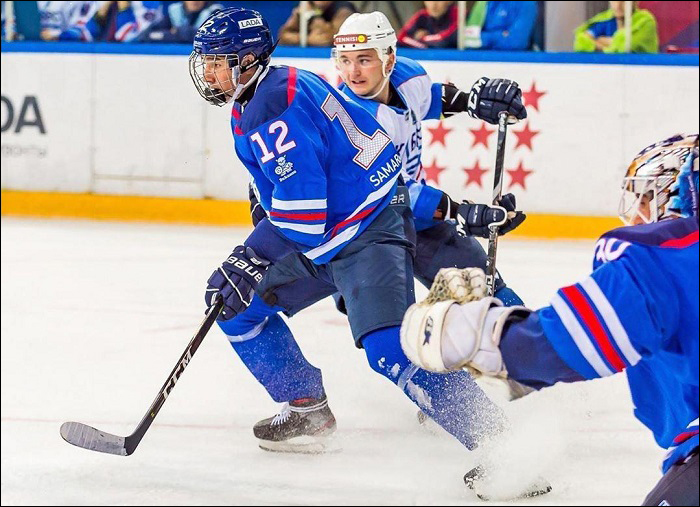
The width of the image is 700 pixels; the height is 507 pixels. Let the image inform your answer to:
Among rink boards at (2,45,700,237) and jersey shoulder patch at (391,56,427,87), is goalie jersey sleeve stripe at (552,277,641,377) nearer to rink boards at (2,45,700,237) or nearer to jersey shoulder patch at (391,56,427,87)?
jersey shoulder patch at (391,56,427,87)

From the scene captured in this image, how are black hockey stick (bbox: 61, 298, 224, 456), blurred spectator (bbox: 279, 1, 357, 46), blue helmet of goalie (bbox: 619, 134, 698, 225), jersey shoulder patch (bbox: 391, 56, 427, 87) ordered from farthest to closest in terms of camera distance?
blurred spectator (bbox: 279, 1, 357, 46) → jersey shoulder patch (bbox: 391, 56, 427, 87) → black hockey stick (bbox: 61, 298, 224, 456) → blue helmet of goalie (bbox: 619, 134, 698, 225)

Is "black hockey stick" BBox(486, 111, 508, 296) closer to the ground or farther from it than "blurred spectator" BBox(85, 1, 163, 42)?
closer to the ground

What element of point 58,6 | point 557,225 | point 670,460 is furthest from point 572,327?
point 58,6

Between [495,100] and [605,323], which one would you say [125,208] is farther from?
[605,323]

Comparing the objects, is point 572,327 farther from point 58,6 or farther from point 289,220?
point 58,6

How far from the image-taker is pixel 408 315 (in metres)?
1.51

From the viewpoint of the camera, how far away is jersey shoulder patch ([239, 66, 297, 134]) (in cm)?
248

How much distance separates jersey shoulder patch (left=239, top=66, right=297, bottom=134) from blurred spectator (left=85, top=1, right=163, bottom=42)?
4485 mm

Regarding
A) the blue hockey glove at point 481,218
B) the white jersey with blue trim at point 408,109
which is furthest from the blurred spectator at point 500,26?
the blue hockey glove at point 481,218

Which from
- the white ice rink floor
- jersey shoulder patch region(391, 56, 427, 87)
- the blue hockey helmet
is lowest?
the white ice rink floor

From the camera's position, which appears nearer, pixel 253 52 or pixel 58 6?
pixel 253 52

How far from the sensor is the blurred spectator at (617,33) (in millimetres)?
5957

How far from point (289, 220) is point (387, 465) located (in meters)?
0.68

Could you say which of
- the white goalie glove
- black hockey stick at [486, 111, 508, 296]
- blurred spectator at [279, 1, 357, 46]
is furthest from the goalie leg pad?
blurred spectator at [279, 1, 357, 46]
